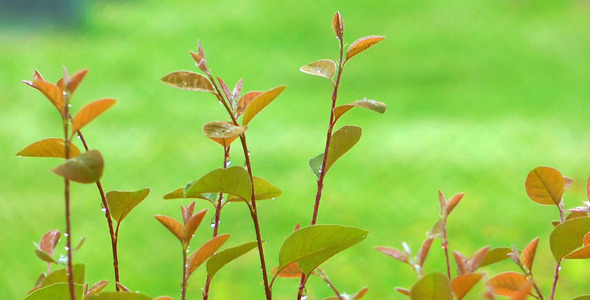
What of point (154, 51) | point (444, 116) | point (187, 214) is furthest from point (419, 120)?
point (187, 214)

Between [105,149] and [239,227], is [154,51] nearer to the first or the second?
[105,149]

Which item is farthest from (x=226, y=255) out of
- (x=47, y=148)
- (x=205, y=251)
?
(x=47, y=148)

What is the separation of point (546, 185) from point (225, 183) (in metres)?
0.24

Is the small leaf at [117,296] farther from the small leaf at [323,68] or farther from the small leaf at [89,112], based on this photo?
the small leaf at [323,68]

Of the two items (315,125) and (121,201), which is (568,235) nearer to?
(121,201)

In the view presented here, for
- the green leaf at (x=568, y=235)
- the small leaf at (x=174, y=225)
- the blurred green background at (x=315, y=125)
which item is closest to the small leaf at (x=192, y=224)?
the small leaf at (x=174, y=225)

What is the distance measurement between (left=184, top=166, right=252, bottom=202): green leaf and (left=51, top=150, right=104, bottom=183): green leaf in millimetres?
69

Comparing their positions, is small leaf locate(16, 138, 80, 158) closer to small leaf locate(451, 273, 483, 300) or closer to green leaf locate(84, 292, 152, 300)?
green leaf locate(84, 292, 152, 300)

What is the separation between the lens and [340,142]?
0.56 metres

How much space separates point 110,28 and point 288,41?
5.04 ft

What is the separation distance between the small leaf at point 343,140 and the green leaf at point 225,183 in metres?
0.10

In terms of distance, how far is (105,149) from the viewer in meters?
4.42

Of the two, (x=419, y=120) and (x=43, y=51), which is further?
(x=43, y=51)

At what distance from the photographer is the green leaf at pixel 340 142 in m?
0.55
